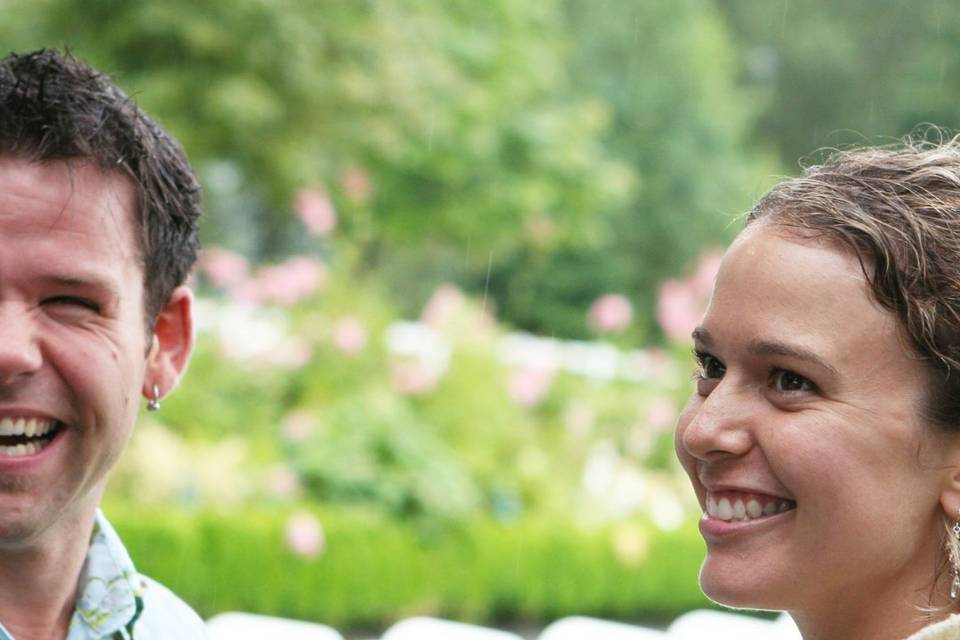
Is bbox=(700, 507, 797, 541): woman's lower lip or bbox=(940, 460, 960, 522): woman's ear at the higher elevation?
bbox=(940, 460, 960, 522): woman's ear

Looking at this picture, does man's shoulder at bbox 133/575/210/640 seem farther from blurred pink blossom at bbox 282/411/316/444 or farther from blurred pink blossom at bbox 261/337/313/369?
blurred pink blossom at bbox 261/337/313/369

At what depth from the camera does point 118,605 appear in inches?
87.8

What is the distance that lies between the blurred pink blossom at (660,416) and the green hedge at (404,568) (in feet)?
4.69

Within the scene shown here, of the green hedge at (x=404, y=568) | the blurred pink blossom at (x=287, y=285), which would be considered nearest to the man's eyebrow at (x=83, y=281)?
the green hedge at (x=404, y=568)

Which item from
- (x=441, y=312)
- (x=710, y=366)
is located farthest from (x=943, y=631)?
(x=441, y=312)

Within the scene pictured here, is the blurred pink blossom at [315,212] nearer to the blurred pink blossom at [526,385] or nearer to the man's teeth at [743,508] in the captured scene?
the blurred pink blossom at [526,385]

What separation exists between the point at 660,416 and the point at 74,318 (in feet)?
31.3

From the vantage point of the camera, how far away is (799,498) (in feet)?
6.12

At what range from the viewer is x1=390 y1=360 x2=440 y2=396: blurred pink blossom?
10.3m

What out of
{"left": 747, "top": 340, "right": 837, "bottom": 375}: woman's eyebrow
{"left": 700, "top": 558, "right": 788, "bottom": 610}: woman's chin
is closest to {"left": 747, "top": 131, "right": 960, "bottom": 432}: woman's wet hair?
{"left": 747, "top": 340, "right": 837, "bottom": 375}: woman's eyebrow

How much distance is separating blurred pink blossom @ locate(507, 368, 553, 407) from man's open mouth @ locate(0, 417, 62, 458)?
29.1 ft

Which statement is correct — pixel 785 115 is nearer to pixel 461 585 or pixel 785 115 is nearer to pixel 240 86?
pixel 240 86

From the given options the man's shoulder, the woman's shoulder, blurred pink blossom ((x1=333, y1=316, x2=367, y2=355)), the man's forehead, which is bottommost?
the woman's shoulder

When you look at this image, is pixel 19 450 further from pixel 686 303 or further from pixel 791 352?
pixel 686 303
